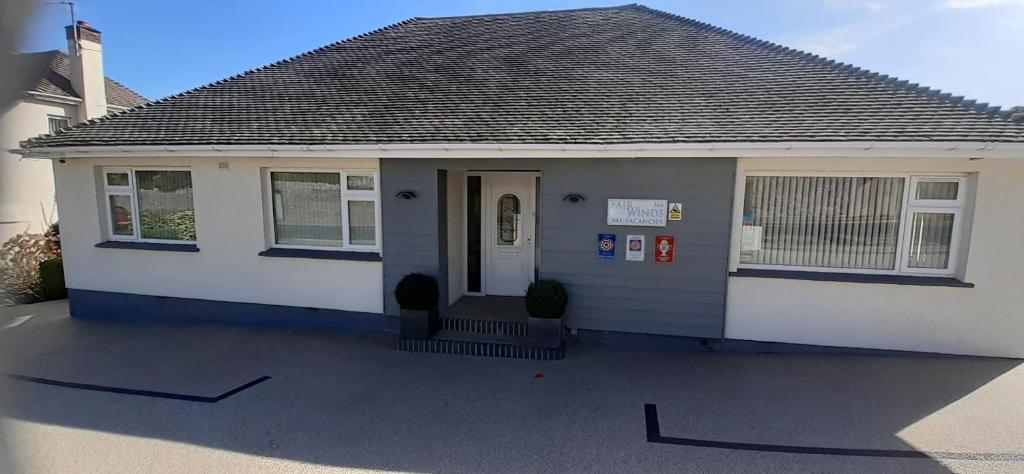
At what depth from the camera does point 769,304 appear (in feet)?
19.4

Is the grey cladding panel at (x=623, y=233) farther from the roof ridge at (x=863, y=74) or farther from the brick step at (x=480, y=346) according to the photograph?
the roof ridge at (x=863, y=74)

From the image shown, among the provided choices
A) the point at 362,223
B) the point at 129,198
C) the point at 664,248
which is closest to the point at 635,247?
the point at 664,248

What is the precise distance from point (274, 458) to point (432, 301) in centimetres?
283

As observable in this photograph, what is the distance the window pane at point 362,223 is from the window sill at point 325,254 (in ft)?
0.67

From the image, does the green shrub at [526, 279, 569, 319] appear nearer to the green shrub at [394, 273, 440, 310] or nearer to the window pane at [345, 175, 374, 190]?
the green shrub at [394, 273, 440, 310]

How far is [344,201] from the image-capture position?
6.87m

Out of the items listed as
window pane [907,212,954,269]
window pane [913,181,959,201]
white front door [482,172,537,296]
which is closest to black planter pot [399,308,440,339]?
white front door [482,172,537,296]

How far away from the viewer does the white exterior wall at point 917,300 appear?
537 cm

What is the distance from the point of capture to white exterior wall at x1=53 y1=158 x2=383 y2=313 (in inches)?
271

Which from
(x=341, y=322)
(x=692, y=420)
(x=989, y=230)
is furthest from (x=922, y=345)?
(x=341, y=322)

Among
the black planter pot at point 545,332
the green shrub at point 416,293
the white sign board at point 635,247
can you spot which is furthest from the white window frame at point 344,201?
the white sign board at point 635,247

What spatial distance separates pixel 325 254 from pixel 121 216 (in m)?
3.92

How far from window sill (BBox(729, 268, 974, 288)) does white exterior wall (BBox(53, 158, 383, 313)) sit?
5174 millimetres

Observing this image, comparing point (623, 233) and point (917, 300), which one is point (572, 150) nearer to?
point (623, 233)
